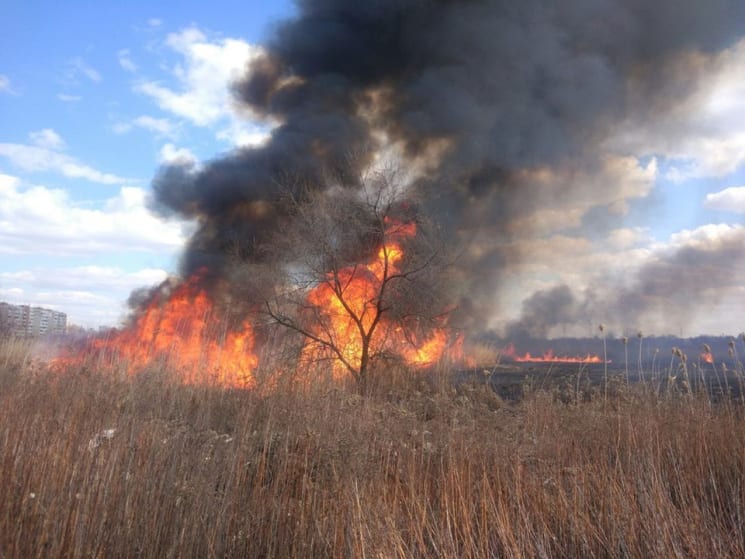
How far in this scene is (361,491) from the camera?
195 inches

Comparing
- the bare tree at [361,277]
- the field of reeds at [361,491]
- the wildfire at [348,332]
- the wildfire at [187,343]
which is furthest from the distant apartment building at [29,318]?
the field of reeds at [361,491]

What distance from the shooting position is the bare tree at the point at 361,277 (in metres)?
14.9

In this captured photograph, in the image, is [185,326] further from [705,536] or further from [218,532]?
[705,536]

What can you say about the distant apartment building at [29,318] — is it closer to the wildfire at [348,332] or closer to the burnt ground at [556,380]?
the wildfire at [348,332]

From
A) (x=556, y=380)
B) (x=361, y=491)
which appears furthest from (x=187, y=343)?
(x=556, y=380)

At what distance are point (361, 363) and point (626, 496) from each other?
34.3ft

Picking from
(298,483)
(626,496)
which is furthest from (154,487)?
(626,496)

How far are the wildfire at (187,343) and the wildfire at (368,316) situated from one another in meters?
2.29

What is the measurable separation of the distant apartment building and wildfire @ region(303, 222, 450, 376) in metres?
10.7

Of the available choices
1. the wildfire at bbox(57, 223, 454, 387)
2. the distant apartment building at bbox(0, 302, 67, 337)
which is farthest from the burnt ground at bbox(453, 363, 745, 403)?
the distant apartment building at bbox(0, 302, 67, 337)

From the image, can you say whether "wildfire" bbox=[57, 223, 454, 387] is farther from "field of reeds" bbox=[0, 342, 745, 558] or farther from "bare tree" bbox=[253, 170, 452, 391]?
"field of reeds" bbox=[0, 342, 745, 558]

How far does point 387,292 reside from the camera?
→ 50.2 feet

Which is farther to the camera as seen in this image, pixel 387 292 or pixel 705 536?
pixel 387 292

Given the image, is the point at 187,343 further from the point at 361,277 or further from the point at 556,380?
the point at 556,380
